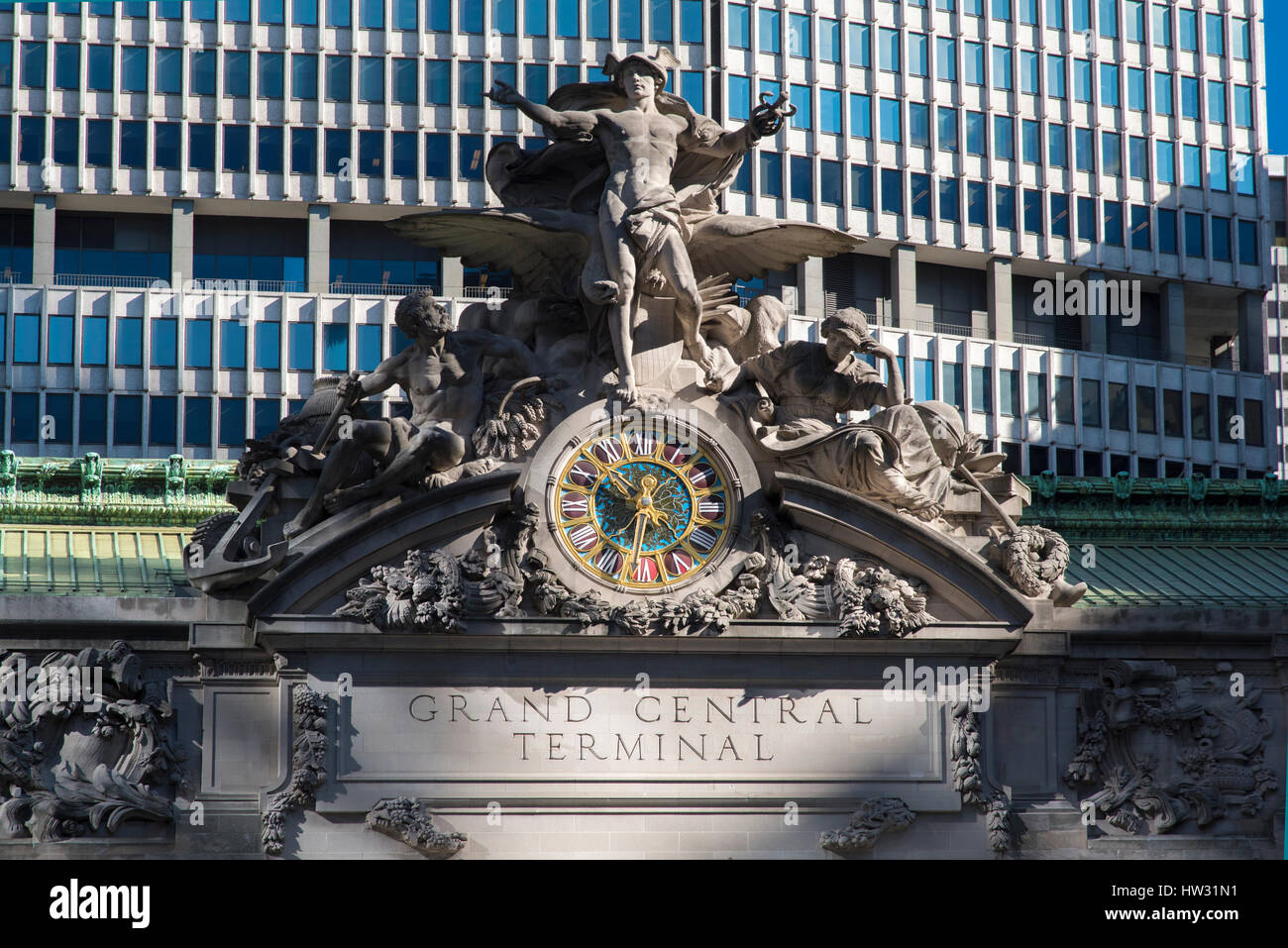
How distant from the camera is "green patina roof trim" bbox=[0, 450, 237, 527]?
48.8 meters

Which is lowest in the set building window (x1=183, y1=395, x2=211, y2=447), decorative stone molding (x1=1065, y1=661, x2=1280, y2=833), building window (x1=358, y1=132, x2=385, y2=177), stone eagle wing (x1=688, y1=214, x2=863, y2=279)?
decorative stone molding (x1=1065, y1=661, x2=1280, y2=833)

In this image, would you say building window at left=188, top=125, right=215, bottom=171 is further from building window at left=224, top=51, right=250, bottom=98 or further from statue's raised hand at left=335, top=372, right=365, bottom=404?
statue's raised hand at left=335, top=372, right=365, bottom=404

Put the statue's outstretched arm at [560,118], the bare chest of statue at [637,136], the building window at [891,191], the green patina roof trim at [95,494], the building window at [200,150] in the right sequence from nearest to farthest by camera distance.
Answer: the statue's outstretched arm at [560,118] → the bare chest of statue at [637,136] → the green patina roof trim at [95,494] → the building window at [200,150] → the building window at [891,191]

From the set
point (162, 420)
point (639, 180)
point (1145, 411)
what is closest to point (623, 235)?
point (639, 180)

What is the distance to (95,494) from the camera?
4909 centimetres

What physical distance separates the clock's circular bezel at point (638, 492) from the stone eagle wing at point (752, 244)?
3.39 metres

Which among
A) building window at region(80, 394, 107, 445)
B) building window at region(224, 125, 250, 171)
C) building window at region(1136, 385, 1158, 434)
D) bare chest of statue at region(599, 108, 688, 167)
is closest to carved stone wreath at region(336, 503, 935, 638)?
bare chest of statue at region(599, 108, 688, 167)

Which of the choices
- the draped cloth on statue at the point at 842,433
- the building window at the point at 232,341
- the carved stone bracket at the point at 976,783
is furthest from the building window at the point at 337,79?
the carved stone bracket at the point at 976,783

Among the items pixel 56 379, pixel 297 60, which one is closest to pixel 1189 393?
pixel 297 60

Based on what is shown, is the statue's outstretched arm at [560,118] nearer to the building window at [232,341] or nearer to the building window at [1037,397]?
the building window at [232,341]

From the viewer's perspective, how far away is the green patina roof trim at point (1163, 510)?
2047 inches

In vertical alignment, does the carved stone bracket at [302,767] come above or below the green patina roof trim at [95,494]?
below

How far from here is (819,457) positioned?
44219 mm

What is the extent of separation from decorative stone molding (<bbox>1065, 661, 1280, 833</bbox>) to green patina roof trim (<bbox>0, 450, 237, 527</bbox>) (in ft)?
52.2
